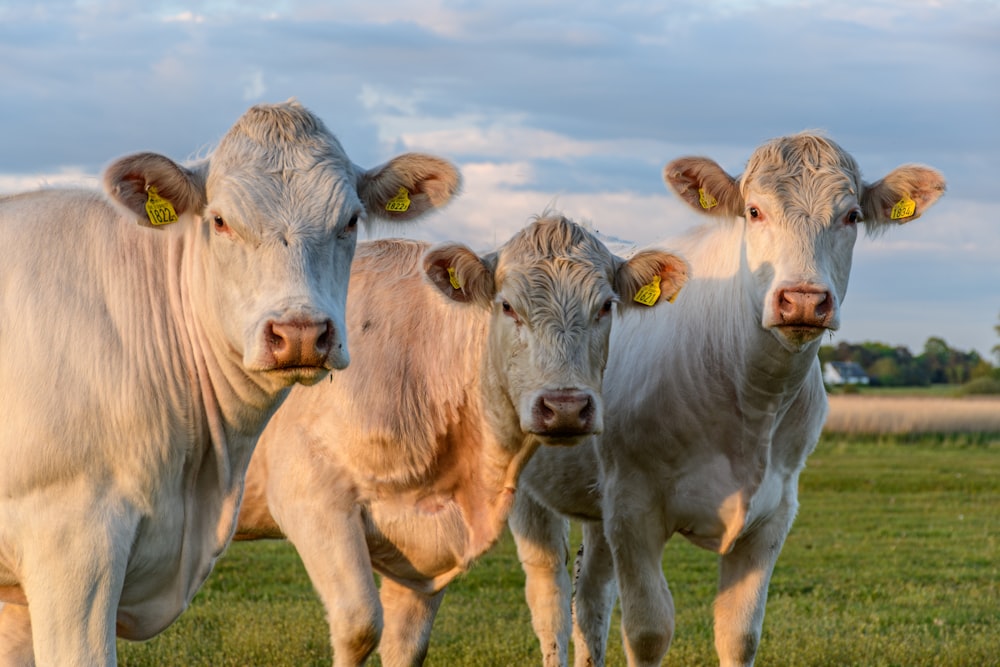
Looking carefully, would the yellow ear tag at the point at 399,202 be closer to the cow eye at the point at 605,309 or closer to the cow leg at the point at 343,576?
the cow eye at the point at 605,309

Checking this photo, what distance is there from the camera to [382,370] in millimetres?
6535

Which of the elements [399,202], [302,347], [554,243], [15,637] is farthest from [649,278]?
[15,637]

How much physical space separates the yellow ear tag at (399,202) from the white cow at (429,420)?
71cm

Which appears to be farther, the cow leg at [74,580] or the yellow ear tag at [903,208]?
the yellow ear tag at [903,208]

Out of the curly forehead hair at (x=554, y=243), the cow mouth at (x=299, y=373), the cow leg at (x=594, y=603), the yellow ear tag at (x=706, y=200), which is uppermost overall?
the yellow ear tag at (x=706, y=200)

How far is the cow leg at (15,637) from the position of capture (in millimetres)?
5328

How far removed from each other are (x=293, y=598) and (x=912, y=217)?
585cm

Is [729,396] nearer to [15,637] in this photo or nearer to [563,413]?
[563,413]

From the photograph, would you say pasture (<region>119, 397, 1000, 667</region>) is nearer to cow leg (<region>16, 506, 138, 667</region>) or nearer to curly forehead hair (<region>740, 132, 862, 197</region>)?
curly forehead hair (<region>740, 132, 862, 197</region>)

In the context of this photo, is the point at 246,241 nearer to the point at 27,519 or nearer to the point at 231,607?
the point at 27,519

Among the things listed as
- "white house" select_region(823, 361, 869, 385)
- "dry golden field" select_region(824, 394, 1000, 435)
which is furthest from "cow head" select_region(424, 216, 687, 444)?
"white house" select_region(823, 361, 869, 385)

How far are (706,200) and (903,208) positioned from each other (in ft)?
3.36

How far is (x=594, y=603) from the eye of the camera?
8055 millimetres

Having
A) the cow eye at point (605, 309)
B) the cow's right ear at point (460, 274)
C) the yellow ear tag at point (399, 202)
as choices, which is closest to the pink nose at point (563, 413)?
the cow eye at point (605, 309)
